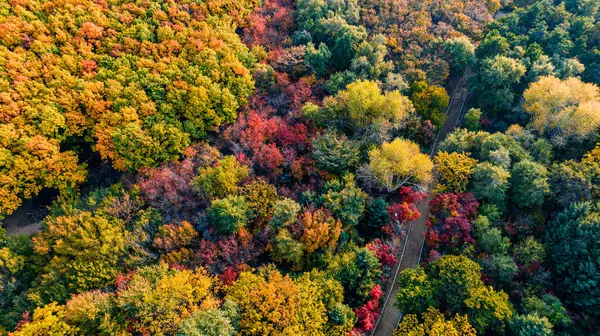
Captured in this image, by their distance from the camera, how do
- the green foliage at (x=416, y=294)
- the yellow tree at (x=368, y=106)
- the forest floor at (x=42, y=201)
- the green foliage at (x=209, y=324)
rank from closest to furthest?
Answer: 1. the green foliage at (x=209, y=324)
2. the green foliage at (x=416, y=294)
3. the forest floor at (x=42, y=201)
4. the yellow tree at (x=368, y=106)

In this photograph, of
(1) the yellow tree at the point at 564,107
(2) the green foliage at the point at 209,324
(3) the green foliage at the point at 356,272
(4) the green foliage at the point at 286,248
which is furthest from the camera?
(1) the yellow tree at the point at 564,107

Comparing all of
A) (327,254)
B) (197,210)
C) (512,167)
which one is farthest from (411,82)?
(197,210)

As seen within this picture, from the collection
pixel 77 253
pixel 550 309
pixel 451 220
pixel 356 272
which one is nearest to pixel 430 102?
pixel 451 220

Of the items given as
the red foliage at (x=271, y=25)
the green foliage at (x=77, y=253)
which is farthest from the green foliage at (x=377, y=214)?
the red foliage at (x=271, y=25)

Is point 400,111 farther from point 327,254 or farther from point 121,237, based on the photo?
point 121,237

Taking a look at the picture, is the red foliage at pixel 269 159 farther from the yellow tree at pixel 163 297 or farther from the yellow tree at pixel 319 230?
the yellow tree at pixel 163 297

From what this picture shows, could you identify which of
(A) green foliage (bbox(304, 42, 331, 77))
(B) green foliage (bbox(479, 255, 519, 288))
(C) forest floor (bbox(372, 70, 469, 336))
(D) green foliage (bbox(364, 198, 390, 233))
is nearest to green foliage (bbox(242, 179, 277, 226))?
(D) green foliage (bbox(364, 198, 390, 233))
